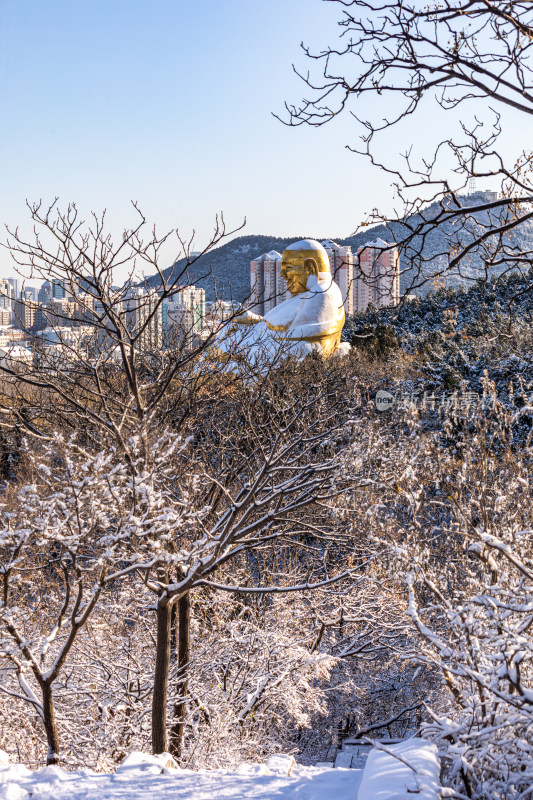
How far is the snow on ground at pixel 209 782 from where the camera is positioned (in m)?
2.85

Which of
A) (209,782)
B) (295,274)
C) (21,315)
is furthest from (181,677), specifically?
(295,274)

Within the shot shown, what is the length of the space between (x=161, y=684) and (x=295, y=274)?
19315mm

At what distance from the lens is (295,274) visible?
23.2 meters

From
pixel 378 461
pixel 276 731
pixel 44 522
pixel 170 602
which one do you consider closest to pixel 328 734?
pixel 276 731

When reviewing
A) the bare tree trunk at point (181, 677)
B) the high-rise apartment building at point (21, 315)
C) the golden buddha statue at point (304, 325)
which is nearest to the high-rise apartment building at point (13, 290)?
the high-rise apartment building at point (21, 315)

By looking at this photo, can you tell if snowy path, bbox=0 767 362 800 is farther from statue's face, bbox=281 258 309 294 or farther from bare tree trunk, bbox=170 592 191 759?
statue's face, bbox=281 258 309 294

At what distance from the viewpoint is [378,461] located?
11.6 metres

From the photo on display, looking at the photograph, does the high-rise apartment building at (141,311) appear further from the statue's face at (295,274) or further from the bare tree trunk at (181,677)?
the statue's face at (295,274)

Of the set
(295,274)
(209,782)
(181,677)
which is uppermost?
(295,274)

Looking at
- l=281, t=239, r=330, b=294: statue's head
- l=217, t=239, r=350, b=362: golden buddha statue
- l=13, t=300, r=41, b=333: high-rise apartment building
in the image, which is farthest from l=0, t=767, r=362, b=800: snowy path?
l=281, t=239, r=330, b=294: statue's head

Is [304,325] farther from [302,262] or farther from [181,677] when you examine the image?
[181,677]

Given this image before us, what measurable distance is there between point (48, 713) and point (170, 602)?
118cm

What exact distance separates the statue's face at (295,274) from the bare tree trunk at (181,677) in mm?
17568

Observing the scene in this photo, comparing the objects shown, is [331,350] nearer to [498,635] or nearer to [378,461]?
[378,461]
